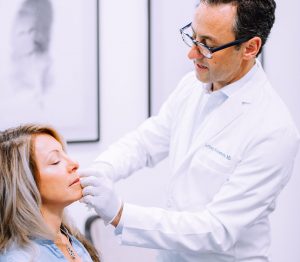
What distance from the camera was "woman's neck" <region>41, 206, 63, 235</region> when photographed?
4.94 feet

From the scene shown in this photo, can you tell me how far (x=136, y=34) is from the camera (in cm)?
233

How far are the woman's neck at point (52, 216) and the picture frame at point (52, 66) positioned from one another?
0.66 m

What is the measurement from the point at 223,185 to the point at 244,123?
0.68ft

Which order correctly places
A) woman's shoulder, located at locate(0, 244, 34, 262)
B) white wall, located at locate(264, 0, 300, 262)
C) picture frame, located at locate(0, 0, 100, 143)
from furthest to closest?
white wall, located at locate(264, 0, 300, 262)
picture frame, located at locate(0, 0, 100, 143)
woman's shoulder, located at locate(0, 244, 34, 262)

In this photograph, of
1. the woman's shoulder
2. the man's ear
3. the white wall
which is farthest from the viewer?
the white wall

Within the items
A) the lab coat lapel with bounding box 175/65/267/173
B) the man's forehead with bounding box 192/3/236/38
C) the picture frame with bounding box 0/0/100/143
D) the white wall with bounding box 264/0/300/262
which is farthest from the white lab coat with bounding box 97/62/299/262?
the white wall with bounding box 264/0/300/262

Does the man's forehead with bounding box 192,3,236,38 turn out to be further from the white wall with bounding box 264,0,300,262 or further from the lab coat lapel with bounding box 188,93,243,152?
the white wall with bounding box 264,0,300,262

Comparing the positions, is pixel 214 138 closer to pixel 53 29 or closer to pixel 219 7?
pixel 219 7

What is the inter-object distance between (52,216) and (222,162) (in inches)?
21.1

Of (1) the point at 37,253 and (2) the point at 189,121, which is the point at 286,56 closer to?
(2) the point at 189,121

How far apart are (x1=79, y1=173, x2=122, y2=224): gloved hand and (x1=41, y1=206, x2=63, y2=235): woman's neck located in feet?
0.33

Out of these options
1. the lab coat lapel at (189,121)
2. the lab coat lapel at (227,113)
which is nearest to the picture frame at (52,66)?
the lab coat lapel at (189,121)

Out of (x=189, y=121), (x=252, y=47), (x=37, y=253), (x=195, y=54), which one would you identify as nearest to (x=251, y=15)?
(x=252, y=47)

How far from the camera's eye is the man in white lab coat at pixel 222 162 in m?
1.56
